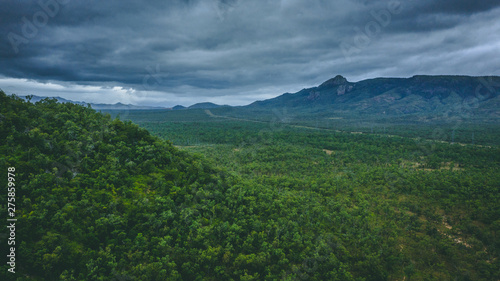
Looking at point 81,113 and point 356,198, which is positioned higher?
point 81,113

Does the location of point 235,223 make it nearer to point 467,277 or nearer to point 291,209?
point 291,209

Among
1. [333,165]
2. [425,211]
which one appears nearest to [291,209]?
[425,211]

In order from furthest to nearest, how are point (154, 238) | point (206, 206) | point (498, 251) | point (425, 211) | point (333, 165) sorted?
point (333, 165) → point (425, 211) → point (206, 206) → point (498, 251) → point (154, 238)

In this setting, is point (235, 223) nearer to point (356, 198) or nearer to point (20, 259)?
point (20, 259)

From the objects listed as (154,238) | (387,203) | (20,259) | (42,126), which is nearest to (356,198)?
(387,203)

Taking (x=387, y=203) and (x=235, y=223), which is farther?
(x=387, y=203)

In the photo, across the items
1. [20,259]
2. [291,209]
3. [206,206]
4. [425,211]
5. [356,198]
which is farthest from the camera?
[356,198]

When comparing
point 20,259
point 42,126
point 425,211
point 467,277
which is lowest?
point 467,277
